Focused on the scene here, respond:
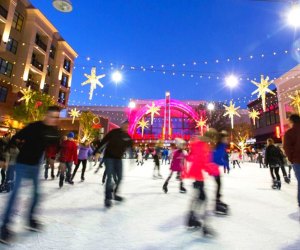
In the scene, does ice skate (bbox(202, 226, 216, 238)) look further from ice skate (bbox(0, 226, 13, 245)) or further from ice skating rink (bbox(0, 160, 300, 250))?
ice skate (bbox(0, 226, 13, 245))

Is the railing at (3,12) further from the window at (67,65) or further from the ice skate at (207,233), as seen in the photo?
the ice skate at (207,233)

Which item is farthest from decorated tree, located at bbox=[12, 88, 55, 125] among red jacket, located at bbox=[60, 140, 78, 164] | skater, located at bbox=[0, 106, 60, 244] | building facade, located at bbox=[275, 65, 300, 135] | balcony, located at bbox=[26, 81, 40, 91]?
building facade, located at bbox=[275, 65, 300, 135]

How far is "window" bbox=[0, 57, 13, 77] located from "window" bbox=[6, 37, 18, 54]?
4.84 ft

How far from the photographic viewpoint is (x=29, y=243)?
2789 mm

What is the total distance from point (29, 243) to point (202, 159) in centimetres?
267

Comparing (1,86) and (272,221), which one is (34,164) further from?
(1,86)

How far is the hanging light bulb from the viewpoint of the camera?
5711 mm

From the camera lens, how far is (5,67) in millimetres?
22531

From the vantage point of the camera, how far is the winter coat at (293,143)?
3912 mm

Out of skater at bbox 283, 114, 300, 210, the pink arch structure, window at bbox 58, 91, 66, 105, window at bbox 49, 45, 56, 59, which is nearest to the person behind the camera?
skater at bbox 283, 114, 300, 210

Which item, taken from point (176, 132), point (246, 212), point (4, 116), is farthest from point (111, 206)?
point (176, 132)

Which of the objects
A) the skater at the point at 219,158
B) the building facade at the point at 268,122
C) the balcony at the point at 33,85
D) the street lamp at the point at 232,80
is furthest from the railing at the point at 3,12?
the building facade at the point at 268,122

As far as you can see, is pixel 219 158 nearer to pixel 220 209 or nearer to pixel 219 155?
pixel 219 155

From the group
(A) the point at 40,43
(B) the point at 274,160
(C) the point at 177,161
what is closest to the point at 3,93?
(A) the point at 40,43
